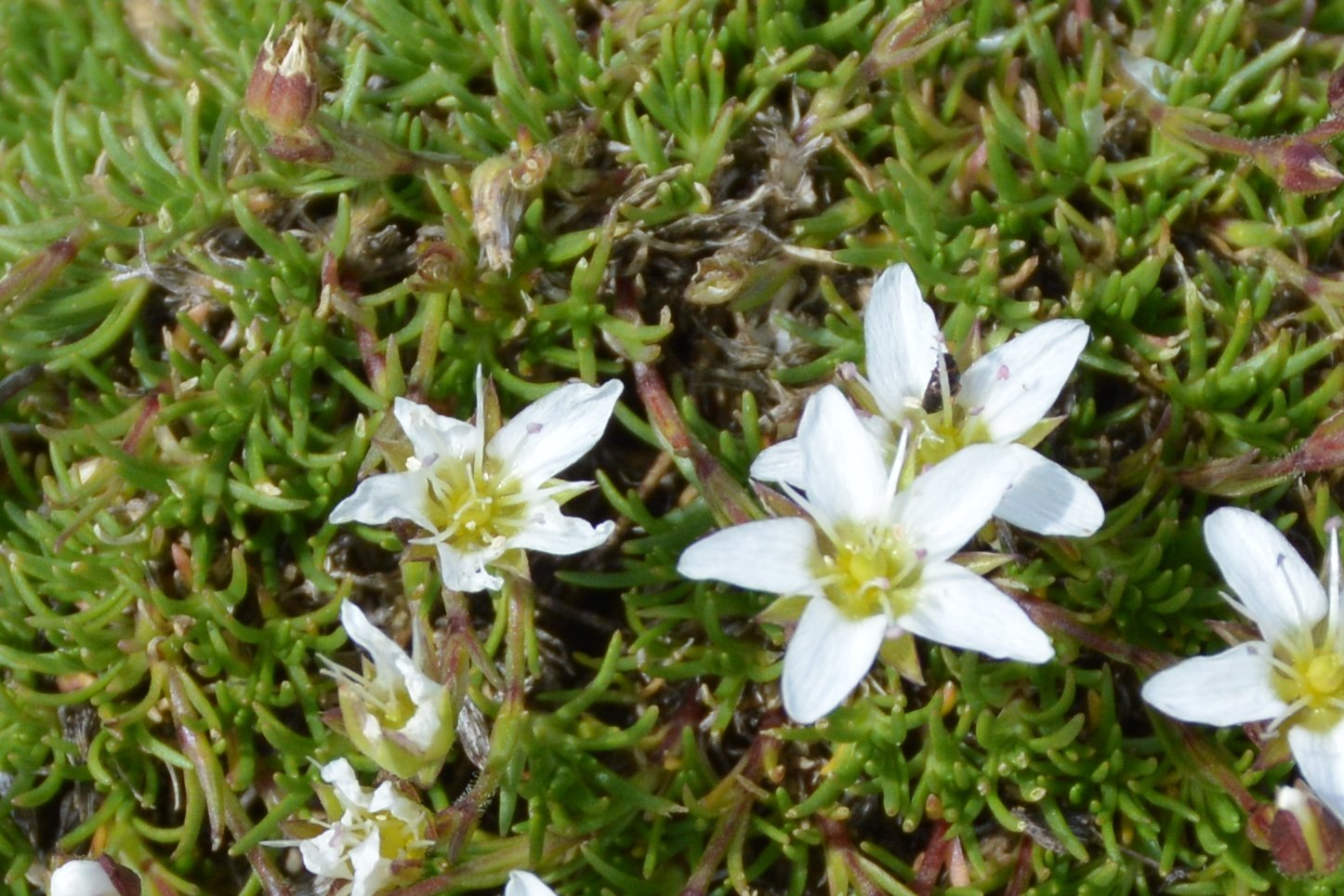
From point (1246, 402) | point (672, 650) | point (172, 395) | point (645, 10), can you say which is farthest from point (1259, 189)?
point (172, 395)

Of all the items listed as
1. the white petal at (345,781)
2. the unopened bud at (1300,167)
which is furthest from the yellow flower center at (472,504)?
the unopened bud at (1300,167)

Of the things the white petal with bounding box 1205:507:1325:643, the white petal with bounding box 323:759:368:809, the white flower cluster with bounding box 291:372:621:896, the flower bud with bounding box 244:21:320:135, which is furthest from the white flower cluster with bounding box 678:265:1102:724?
the flower bud with bounding box 244:21:320:135

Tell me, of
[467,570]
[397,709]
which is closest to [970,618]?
[467,570]

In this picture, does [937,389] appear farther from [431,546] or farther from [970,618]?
[431,546]

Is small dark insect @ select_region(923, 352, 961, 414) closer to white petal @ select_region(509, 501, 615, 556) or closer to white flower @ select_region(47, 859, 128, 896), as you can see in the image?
white petal @ select_region(509, 501, 615, 556)

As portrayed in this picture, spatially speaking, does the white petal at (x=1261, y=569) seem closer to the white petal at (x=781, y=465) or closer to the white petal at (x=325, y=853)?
the white petal at (x=781, y=465)

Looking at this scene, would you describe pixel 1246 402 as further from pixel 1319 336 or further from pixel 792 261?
pixel 792 261
